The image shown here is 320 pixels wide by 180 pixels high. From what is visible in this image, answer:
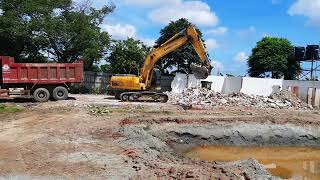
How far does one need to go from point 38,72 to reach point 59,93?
6.42 ft

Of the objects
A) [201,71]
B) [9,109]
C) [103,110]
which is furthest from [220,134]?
[9,109]

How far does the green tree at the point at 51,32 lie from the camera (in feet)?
123

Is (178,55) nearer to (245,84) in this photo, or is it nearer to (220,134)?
(245,84)

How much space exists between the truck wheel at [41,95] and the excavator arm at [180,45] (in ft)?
20.6

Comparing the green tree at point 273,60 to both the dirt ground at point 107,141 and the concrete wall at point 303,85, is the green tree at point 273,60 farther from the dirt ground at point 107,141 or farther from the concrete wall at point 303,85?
the dirt ground at point 107,141

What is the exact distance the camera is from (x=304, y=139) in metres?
23.5

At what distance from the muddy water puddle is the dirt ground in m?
1.60

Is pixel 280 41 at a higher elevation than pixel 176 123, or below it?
higher

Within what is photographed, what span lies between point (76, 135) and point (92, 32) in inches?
914

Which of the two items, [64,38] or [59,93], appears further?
[64,38]

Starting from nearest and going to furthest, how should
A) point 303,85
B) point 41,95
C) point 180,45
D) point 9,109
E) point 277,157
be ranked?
point 277,157, point 9,109, point 41,95, point 180,45, point 303,85

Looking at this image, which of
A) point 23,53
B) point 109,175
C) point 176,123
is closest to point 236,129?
point 176,123

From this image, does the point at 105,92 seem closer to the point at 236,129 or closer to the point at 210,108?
the point at 210,108

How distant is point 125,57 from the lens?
44094mm
